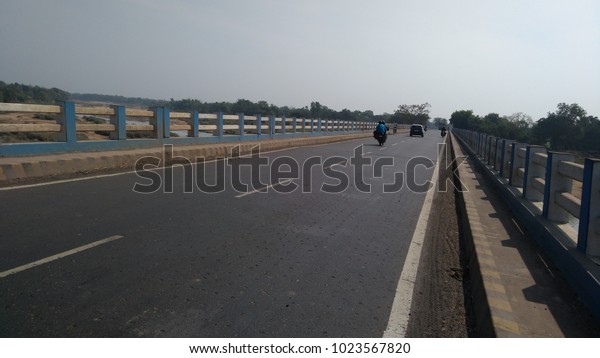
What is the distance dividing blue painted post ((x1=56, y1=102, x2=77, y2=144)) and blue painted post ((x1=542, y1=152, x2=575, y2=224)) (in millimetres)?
11615

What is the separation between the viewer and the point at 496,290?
3.96 m

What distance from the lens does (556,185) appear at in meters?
5.90

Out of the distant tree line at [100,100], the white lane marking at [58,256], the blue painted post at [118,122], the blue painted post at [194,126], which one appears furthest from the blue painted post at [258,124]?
the white lane marking at [58,256]

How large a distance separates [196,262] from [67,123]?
950 centimetres

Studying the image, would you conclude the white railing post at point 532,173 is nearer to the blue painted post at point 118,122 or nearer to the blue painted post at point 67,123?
the blue painted post at point 67,123

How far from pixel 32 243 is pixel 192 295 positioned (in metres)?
2.41

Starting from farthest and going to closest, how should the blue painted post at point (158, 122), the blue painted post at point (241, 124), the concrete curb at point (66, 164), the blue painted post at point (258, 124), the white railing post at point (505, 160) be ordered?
the blue painted post at point (258, 124), the blue painted post at point (241, 124), the blue painted post at point (158, 122), the white railing post at point (505, 160), the concrete curb at point (66, 164)

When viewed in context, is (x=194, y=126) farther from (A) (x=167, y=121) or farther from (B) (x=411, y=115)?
(B) (x=411, y=115)

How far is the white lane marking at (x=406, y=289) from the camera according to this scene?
11.6 ft

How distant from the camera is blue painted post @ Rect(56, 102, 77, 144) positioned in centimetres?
1207

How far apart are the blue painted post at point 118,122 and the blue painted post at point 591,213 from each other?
13.3 meters

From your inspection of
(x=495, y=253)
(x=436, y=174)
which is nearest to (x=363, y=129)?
(x=436, y=174)

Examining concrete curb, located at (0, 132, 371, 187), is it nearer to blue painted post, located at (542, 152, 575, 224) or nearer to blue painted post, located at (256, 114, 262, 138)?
blue painted post, located at (542, 152, 575, 224)

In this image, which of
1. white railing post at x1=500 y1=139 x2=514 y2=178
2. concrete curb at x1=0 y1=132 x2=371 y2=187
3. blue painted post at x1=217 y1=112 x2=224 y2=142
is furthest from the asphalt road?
blue painted post at x1=217 y1=112 x2=224 y2=142
